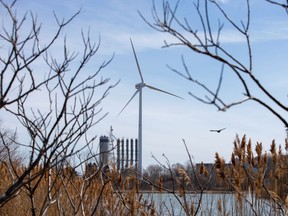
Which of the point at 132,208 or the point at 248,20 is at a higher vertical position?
the point at 248,20

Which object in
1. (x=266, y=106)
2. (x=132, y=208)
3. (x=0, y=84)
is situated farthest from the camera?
(x=132, y=208)

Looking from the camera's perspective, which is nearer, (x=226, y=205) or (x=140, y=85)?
(x=226, y=205)

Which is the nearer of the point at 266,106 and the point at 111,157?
the point at 266,106

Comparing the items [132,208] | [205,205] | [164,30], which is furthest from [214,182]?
[164,30]

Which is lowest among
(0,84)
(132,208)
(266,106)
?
(132,208)

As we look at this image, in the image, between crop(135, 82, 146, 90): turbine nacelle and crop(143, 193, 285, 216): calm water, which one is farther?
crop(135, 82, 146, 90): turbine nacelle

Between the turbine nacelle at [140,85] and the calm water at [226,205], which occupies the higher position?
the turbine nacelle at [140,85]

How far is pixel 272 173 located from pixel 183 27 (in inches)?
158

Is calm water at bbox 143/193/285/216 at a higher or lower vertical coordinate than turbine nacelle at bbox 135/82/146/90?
lower

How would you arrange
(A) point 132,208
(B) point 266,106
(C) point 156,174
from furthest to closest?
(C) point 156,174 → (A) point 132,208 → (B) point 266,106

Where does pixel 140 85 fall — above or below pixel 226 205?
above

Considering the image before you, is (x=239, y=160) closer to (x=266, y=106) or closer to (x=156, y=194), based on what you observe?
(x=156, y=194)

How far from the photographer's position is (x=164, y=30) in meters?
1.53

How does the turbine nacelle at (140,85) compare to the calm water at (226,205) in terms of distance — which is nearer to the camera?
the calm water at (226,205)
